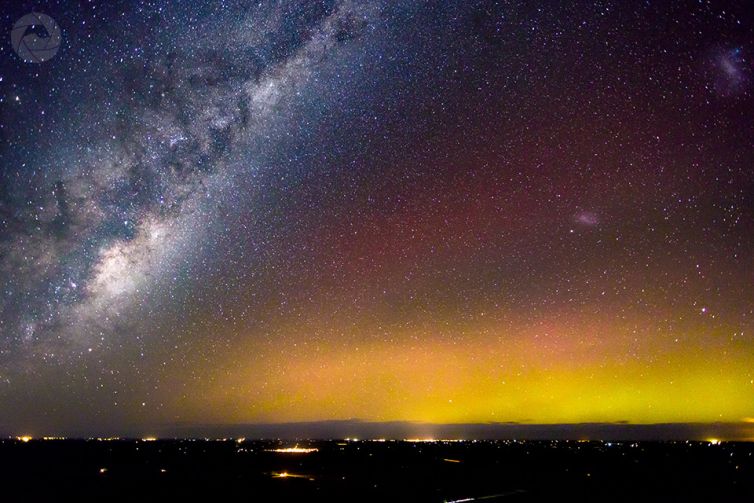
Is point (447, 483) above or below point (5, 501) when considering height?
below

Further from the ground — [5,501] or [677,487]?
[5,501]

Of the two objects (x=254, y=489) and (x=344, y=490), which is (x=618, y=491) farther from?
(x=254, y=489)

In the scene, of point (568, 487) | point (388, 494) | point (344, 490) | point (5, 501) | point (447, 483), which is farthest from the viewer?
point (447, 483)

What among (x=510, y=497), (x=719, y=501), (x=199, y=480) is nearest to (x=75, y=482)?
(x=199, y=480)

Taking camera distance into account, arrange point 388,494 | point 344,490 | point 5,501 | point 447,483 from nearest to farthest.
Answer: point 5,501 → point 388,494 → point 344,490 → point 447,483

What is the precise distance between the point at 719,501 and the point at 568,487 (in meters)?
7.85

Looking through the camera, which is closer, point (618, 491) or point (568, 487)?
point (618, 491)

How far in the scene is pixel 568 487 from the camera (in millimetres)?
31828

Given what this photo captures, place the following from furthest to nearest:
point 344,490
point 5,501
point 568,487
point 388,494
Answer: point 568,487 → point 344,490 → point 388,494 → point 5,501

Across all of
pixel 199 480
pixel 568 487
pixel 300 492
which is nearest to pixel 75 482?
pixel 199 480

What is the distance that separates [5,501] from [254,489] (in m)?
11.3

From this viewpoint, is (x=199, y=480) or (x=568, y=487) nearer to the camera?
(x=568, y=487)

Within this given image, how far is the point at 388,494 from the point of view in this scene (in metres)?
27.3

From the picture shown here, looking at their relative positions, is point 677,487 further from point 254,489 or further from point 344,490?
point 254,489
